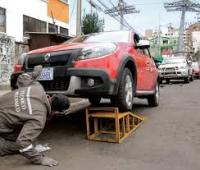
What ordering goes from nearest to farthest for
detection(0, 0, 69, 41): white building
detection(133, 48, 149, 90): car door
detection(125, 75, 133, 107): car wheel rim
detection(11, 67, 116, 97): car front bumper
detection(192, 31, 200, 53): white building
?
detection(11, 67, 116, 97): car front bumper, detection(125, 75, 133, 107): car wheel rim, detection(133, 48, 149, 90): car door, detection(0, 0, 69, 41): white building, detection(192, 31, 200, 53): white building

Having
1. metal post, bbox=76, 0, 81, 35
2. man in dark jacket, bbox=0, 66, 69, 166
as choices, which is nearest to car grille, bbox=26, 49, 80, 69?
man in dark jacket, bbox=0, 66, 69, 166

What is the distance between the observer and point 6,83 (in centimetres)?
1820

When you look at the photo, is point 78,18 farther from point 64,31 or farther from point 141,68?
point 141,68

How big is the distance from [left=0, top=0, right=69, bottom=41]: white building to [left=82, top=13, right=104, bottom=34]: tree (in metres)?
4.12

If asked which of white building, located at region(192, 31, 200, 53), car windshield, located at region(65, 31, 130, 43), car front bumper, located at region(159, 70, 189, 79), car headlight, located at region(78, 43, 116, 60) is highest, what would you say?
white building, located at region(192, 31, 200, 53)

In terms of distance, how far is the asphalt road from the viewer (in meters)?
5.42

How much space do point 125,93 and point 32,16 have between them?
17438 mm

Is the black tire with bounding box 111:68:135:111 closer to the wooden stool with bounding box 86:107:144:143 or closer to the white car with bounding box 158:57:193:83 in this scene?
the wooden stool with bounding box 86:107:144:143

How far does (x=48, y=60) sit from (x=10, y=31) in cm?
1519

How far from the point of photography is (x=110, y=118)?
7.00 meters

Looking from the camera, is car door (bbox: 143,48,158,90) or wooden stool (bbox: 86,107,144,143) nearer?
wooden stool (bbox: 86,107,144,143)

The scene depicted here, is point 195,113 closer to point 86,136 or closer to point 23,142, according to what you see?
point 86,136

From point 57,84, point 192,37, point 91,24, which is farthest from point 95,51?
point 192,37

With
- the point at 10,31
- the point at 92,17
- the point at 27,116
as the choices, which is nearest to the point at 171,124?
the point at 27,116
